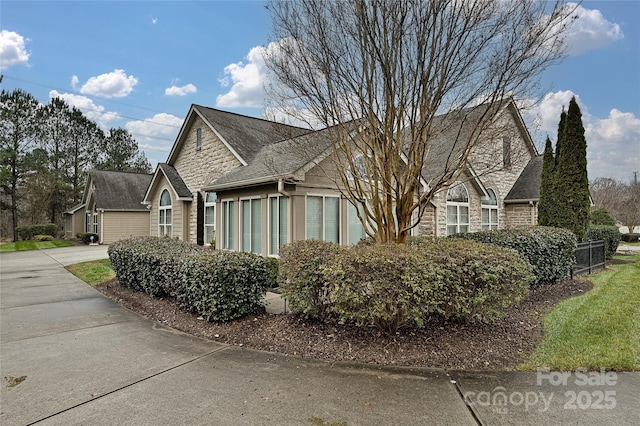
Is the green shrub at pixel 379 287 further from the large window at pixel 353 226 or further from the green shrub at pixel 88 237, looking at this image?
the green shrub at pixel 88 237

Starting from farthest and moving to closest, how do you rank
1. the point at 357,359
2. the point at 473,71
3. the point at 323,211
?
the point at 323,211 → the point at 473,71 → the point at 357,359

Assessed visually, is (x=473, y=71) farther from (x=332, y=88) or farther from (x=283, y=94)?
(x=283, y=94)

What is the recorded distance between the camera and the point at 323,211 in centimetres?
1031

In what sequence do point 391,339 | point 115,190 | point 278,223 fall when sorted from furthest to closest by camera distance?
point 115,190, point 278,223, point 391,339

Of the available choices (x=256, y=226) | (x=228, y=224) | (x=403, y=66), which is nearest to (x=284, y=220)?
(x=256, y=226)

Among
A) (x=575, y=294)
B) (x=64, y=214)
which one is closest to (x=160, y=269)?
(x=575, y=294)

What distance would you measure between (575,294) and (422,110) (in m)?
5.88

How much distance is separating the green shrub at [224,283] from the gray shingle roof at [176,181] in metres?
10.7

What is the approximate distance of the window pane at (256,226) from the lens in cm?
1088

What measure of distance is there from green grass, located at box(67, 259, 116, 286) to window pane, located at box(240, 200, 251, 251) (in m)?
4.23

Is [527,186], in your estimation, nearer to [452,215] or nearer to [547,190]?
[547,190]

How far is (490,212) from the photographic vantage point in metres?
17.4

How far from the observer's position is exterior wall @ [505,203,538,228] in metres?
17.6

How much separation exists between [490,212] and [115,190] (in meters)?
26.6
